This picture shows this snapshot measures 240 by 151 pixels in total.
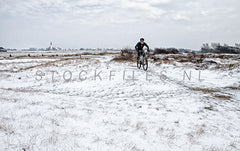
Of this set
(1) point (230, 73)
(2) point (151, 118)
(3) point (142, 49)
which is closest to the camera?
(2) point (151, 118)

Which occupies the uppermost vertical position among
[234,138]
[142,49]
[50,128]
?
[142,49]

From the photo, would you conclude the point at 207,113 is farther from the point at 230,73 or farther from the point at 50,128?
the point at 230,73

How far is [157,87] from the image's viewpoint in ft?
21.9

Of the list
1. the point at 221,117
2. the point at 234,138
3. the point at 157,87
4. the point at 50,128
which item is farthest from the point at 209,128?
the point at 157,87

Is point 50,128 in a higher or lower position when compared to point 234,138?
higher

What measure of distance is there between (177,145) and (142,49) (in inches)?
382

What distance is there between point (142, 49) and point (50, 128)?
9959 millimetres

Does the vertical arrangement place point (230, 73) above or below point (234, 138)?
above

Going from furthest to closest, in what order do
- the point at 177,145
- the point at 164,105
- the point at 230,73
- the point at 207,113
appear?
the point at 230,73 → the point at 164,105 → the point at 207,113 → the point at 177,145

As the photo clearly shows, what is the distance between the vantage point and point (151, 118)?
3336 millimetres

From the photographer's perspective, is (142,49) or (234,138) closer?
(234,138)

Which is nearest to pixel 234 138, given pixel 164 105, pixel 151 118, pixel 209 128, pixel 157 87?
pixel 209 128

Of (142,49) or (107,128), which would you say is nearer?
(107,128)

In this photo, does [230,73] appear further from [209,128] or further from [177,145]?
[177,145]
